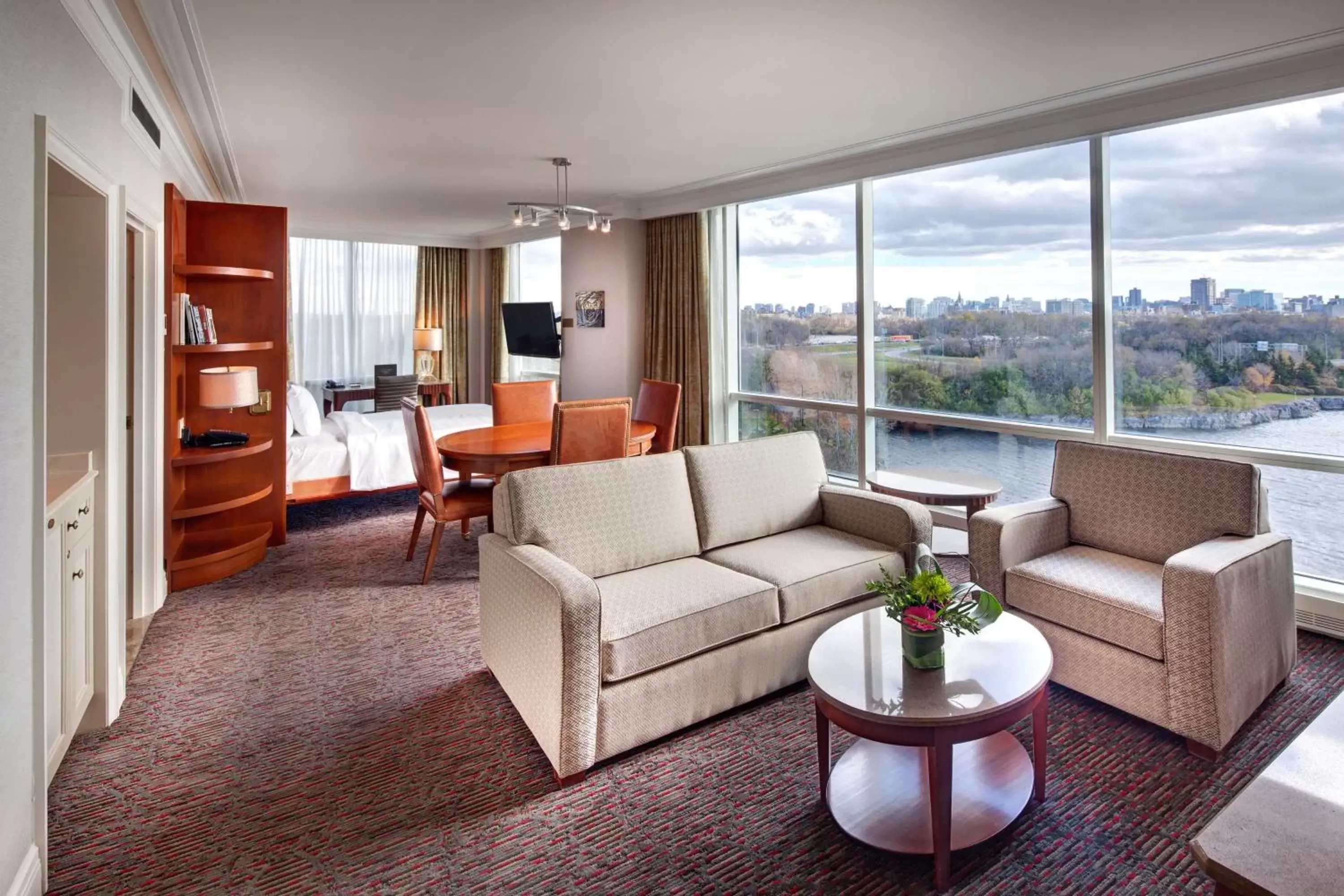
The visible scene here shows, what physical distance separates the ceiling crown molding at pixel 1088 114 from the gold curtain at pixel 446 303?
4863mm

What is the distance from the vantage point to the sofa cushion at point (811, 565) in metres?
2.71

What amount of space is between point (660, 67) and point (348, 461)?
3.52 meters

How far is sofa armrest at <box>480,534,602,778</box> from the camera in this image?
85.0 inches

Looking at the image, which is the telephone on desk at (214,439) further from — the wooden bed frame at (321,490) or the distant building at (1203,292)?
the distant building at (1203,292)

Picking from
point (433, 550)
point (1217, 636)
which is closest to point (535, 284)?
point (433, 550)

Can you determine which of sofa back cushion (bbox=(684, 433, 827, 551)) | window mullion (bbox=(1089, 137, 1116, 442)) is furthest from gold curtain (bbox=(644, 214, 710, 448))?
window mullion (bbox=(1089, 137, 1116, 442))

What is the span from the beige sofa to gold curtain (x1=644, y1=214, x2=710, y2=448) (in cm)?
287

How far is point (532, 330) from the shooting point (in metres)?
7.35

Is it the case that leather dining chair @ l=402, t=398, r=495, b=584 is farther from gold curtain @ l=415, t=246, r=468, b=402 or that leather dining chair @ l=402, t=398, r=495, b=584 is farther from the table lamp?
gold curtain @ l=415, t=246, r=468, b=402

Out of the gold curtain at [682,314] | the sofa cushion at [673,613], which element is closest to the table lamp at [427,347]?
the gold curtain at [682,314]

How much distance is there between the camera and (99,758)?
7.75 ft

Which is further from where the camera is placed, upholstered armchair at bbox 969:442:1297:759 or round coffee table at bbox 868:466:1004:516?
→ round coffee table at bbox 868:466:1004:516

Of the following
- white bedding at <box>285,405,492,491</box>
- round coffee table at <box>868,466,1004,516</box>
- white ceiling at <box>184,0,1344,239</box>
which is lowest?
round coffee table at <box>868,466,1004,516</box>

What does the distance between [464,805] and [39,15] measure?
2316 mm
